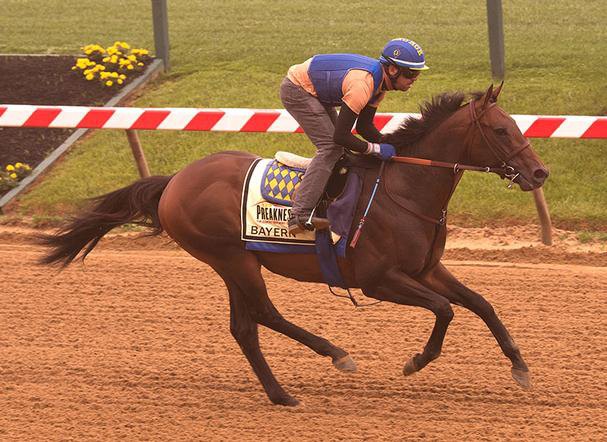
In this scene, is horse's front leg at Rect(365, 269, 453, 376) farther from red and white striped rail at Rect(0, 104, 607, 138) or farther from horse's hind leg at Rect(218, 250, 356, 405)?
red and white striped rail at Rect(0, 104, 607, 138)

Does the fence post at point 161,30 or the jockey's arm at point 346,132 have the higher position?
the jockey's arm at point 346,132

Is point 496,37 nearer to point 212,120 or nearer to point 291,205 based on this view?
point 212,120

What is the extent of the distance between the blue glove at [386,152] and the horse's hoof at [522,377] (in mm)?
1453

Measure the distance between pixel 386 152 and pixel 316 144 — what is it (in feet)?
1.38

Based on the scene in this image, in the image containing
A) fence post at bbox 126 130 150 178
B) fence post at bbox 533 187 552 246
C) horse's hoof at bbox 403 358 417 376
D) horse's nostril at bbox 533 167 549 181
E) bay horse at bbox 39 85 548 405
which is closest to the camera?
horse's nostril at bbox 533 167 549 181

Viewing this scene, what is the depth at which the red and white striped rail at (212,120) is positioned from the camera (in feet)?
32.3

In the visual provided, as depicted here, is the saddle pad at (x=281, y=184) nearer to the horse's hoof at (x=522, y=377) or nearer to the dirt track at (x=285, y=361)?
the dirt track at (x=285, y=361)

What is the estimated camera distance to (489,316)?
7199mm

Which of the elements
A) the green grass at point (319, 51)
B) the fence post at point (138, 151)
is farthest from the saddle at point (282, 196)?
the green grass at point (319, 51)

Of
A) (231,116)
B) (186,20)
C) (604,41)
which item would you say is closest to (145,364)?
(231,116)

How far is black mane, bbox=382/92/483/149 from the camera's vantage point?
724cm

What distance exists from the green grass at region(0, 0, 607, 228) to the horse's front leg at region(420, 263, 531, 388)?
13.5 feet

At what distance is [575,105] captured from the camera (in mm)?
12953

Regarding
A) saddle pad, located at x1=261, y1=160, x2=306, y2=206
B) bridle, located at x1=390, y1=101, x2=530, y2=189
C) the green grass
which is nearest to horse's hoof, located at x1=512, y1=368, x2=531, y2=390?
bridle, located at x1=390, y1=101, x2=530, y2=189
